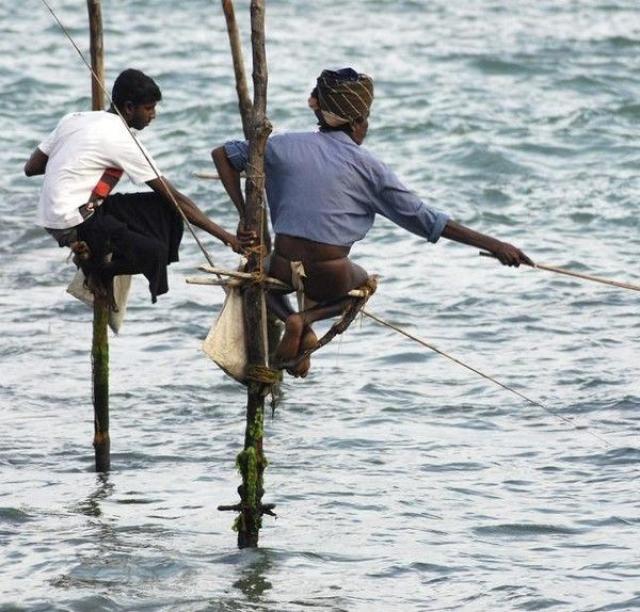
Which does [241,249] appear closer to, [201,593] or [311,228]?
[311,228]

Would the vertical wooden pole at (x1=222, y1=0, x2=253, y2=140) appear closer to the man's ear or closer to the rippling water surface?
the rippling water surface

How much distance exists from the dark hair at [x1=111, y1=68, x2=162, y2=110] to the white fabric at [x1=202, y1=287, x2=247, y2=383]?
1.03m

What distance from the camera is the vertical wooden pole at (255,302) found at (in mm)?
6719

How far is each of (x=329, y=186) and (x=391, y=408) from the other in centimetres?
364

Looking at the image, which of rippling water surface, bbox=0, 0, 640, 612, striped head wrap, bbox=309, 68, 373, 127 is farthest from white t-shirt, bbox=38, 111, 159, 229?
rippling water surface, bbox=0, 0, 640, 612

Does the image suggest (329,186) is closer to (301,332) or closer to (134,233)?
(301,332)

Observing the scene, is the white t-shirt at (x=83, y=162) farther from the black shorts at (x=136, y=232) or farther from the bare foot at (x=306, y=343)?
the bare foot at (x=306, y=343)

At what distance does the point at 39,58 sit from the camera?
22.7 meters

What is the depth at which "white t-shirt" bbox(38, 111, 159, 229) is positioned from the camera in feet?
23.8

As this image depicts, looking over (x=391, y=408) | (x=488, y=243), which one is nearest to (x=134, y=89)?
(x=488, y=243)

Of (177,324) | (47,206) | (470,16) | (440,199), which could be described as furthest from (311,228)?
(470,16)

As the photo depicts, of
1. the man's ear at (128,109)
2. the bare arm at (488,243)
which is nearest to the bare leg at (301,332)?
the bare arm at (488,243)

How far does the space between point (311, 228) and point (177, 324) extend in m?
5.39

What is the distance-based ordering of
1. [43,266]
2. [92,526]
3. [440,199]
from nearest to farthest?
[92,526] → [43,266] → [440,199]
